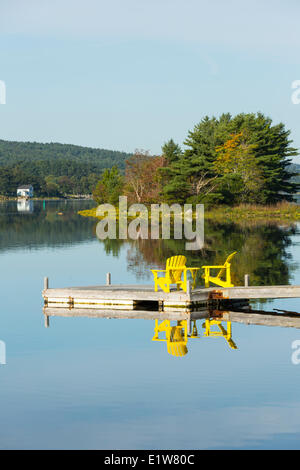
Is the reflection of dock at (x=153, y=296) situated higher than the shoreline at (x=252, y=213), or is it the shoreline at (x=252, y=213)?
the shoreline at (x=252, y=213)

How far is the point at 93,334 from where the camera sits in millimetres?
17328

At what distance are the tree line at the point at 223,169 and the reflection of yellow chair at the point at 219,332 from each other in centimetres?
4936

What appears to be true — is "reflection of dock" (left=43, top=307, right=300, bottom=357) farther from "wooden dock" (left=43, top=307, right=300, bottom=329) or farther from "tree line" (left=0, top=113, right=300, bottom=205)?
"tree line" (left=0, top=113, right=300, bottom=205)

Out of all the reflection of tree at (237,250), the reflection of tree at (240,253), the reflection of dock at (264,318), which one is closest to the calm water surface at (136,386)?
the reflection of dock at (264,318)

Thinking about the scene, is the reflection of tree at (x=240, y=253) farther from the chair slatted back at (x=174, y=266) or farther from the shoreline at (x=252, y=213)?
the shoreline at (x=252, y=213)

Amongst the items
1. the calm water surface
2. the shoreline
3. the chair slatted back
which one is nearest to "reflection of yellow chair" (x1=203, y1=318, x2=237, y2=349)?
the calm water surface

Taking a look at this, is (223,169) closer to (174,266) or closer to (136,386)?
(174,266)

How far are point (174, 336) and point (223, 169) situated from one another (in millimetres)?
56810

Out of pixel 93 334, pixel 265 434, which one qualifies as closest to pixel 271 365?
pixel 265 434

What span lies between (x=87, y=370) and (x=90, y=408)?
2361 mm

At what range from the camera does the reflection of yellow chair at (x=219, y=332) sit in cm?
1623

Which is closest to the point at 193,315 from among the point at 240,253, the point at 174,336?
the point at 174,336

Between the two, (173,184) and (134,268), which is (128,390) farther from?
(173,184)

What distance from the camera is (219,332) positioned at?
17172mm
